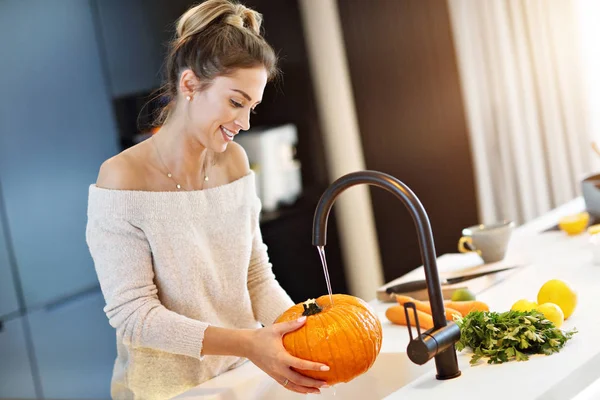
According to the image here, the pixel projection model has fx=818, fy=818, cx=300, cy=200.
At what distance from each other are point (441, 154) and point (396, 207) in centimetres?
46

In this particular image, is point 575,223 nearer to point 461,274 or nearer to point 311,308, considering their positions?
point 461,274

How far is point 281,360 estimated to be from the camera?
1472 millimetres

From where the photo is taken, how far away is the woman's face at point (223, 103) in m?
1.85

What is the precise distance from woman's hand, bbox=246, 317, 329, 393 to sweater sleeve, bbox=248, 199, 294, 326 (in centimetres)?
54

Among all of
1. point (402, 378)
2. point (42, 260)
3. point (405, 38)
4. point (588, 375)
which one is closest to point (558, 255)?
point (402, 378)

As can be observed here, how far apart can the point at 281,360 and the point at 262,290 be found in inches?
25.2

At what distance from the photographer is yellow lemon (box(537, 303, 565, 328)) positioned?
63.8 inches

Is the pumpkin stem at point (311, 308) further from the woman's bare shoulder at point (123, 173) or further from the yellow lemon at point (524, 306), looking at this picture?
the woman's bare shoulder at point (123, 173)

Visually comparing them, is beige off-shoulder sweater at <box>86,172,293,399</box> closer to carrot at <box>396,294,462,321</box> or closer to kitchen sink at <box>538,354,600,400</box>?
carrot at <box>396,294,462,321</box>

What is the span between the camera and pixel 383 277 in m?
5.03

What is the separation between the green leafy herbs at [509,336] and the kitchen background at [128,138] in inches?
89.8

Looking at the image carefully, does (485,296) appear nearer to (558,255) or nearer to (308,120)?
(558,255)

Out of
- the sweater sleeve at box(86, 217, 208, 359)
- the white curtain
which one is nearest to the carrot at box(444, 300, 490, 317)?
the sweater sleeve at box(86, 217, 208, 359)

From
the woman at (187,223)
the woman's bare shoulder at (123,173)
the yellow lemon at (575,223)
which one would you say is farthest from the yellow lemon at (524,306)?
the yellow lemon at (575,223)
